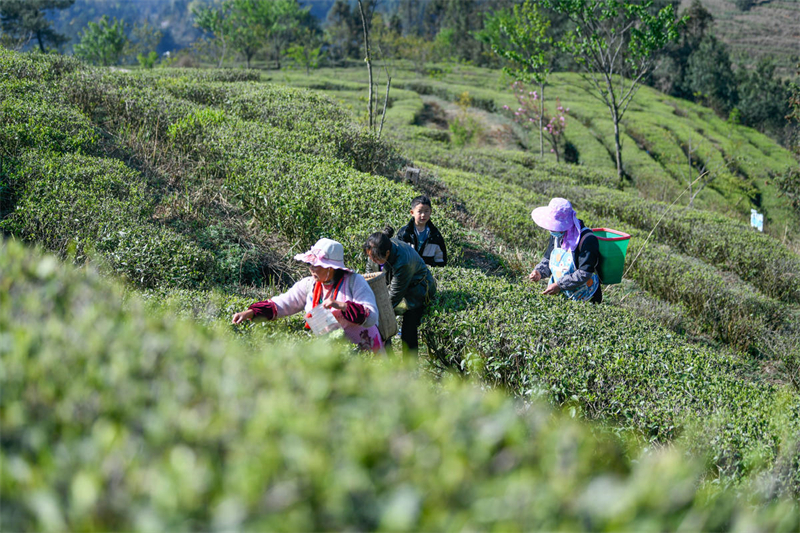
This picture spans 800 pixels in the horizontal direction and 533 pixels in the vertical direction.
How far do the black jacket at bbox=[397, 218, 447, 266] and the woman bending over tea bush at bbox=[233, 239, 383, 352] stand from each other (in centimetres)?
174

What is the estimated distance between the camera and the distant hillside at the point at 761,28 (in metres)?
64.6

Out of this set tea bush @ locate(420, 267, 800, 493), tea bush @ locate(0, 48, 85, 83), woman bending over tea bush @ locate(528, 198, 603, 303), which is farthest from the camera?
tea bush @ locate(0, 48, 85, 83)

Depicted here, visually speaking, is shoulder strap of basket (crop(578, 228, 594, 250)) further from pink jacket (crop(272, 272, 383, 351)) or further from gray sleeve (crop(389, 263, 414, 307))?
pink jacket (crop(272, 272, 383, 351))

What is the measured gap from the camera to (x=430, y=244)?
562cm

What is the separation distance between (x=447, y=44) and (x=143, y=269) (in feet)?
167

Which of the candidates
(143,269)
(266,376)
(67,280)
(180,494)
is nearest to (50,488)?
(180,494)

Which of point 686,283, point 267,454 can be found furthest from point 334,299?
point 686,283

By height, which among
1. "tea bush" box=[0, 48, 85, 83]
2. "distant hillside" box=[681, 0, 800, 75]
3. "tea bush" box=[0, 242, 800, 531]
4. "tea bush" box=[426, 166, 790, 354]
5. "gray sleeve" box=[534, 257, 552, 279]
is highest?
"distant hillside" box=[681, 0, 800, 75]

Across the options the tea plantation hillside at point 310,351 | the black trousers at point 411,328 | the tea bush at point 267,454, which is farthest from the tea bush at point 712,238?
the tea bush at point 267,454

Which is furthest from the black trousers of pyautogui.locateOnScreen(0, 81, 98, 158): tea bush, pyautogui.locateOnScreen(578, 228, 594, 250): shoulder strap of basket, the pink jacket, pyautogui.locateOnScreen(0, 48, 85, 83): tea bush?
pyautogui.locateOnScreen(0, 48, 85, 83): tea bush

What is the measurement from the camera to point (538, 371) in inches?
173

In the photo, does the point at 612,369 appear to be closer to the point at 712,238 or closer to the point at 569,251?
the point at 569,251

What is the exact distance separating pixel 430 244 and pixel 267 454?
4423 millimetres

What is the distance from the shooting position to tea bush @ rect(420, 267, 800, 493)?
143 inches
